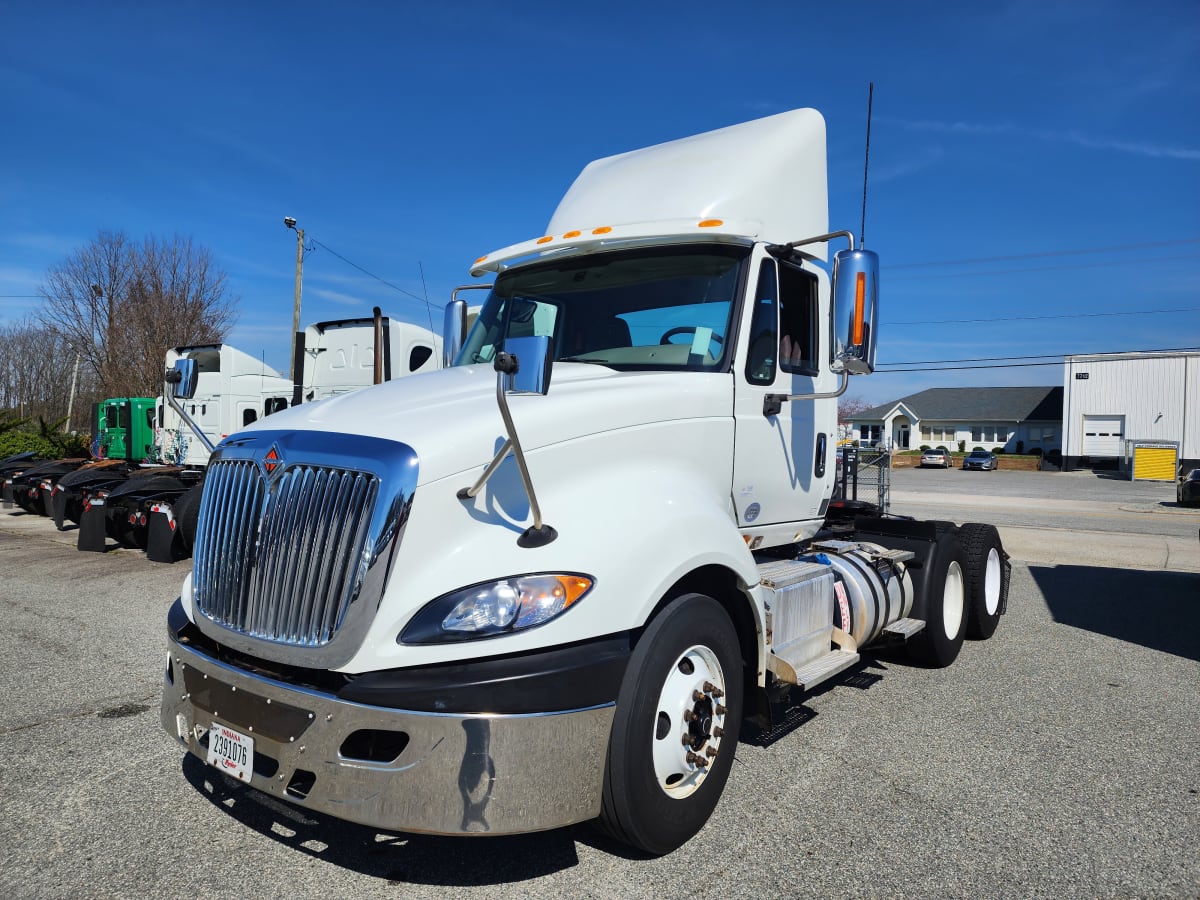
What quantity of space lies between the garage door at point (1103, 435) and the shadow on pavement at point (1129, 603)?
46.0m

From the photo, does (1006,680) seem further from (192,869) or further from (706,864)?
(192,869)

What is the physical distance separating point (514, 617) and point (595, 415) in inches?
38.3

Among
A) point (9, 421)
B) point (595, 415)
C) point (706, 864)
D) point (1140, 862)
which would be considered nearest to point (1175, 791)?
point (1140, 862)

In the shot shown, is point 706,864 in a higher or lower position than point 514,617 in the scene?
lower

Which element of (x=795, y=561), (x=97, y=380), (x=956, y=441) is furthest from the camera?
(x=956, y=441)

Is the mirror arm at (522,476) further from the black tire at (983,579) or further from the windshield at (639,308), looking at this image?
the black tire at (983,579)

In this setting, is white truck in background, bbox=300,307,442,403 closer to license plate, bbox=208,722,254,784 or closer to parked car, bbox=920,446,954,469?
license plate, bbox=208,722,254,784

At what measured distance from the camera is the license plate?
2.82m

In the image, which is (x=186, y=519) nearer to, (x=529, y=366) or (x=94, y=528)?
(x=94, y=528)

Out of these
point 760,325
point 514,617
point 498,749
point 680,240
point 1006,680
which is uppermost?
point 680,240

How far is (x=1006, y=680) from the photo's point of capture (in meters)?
5.79

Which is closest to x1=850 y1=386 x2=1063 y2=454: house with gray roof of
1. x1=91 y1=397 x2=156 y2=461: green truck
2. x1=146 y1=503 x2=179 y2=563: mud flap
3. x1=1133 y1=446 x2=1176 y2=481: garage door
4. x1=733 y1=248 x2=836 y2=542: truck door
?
x1=1133 y1=446 x2=1176 y2=481: garage door

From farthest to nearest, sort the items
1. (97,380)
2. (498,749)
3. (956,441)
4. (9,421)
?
(956,441)
(97,380)
(9,421)
(498,749)

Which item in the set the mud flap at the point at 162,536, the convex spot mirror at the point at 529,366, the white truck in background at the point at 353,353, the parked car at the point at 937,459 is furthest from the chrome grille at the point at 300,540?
the parked car at the point at 937,459
